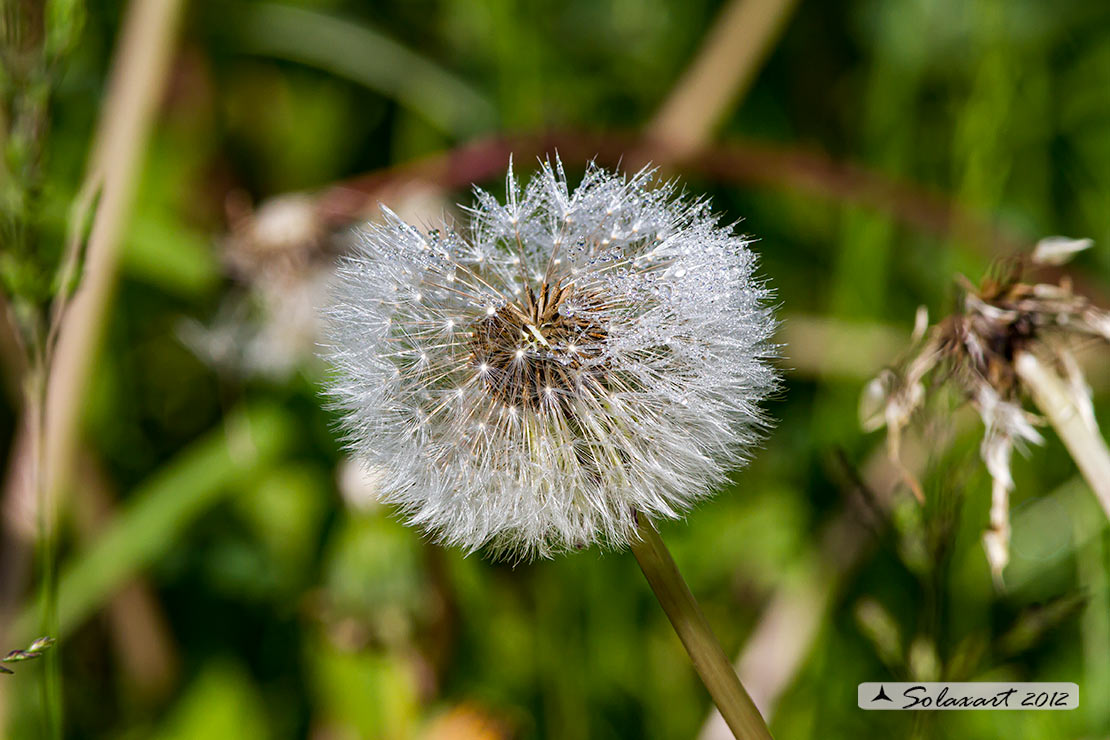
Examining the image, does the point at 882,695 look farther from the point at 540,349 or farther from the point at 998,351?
the point at 540,349

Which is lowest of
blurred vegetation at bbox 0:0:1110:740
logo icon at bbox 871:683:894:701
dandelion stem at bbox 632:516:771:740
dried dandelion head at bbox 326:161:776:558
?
dandelion stem at bbox 632:516:771:740

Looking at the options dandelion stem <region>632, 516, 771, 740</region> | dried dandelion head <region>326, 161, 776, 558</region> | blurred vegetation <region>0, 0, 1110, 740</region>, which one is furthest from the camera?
blurred vegetation <region>0, 0, 1110, 740</region>

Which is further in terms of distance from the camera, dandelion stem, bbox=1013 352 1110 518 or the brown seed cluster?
dandelion stem, bbox=1013 352 1110 518

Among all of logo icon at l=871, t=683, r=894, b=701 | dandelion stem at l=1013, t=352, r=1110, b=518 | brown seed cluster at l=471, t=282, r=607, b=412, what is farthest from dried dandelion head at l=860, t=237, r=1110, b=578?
brown seed cluster at l=471, t=282, r=607, b=412

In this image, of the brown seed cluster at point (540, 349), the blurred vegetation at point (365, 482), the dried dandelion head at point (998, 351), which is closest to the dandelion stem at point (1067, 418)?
the dried dandelion head at point (998, 351)

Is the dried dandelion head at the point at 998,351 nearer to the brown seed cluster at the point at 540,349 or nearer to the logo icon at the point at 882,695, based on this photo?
the logo icon at the point at 882,695

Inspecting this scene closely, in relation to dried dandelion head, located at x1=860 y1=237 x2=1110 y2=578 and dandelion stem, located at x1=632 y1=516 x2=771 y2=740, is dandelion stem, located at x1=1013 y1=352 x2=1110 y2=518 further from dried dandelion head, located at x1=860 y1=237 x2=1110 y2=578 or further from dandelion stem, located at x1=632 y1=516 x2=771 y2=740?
dandelion stem, located at x1=632 y1=516 x2=771 y2=740

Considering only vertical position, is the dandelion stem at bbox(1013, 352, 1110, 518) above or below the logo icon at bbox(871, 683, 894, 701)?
above
